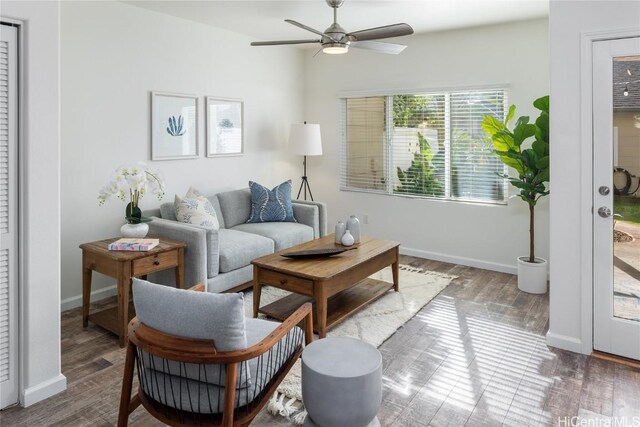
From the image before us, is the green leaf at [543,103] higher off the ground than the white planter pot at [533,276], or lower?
higher

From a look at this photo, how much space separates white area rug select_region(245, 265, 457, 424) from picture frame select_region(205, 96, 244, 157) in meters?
1.76

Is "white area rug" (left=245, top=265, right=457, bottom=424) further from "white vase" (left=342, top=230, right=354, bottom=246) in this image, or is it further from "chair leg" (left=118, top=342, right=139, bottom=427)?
"chair leg" (left=118, top=342, right=139, bottom=427)

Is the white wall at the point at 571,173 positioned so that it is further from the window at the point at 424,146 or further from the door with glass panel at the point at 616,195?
the window at the point at 424,146

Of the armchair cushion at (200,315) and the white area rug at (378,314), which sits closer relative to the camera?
the armchair cushion at (200,315)

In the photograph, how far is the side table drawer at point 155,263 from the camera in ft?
10.3

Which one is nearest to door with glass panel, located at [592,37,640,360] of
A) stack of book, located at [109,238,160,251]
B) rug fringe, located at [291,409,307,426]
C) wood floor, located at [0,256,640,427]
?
wood floor, located at [0,256,640,427]

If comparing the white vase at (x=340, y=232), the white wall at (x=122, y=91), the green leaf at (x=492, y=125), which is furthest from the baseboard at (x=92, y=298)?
the green leaf at (x=492, y=125)

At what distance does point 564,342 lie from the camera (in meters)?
3.01

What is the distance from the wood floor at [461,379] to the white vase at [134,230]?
2.46ft

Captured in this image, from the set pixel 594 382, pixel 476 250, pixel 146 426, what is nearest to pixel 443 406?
pixel 594 382

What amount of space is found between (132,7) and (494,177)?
13.1ft

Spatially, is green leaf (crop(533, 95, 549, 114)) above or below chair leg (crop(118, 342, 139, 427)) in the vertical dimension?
above

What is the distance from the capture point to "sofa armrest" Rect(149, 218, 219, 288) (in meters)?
3.53

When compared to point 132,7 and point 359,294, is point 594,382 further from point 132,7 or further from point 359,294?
point 132,7
